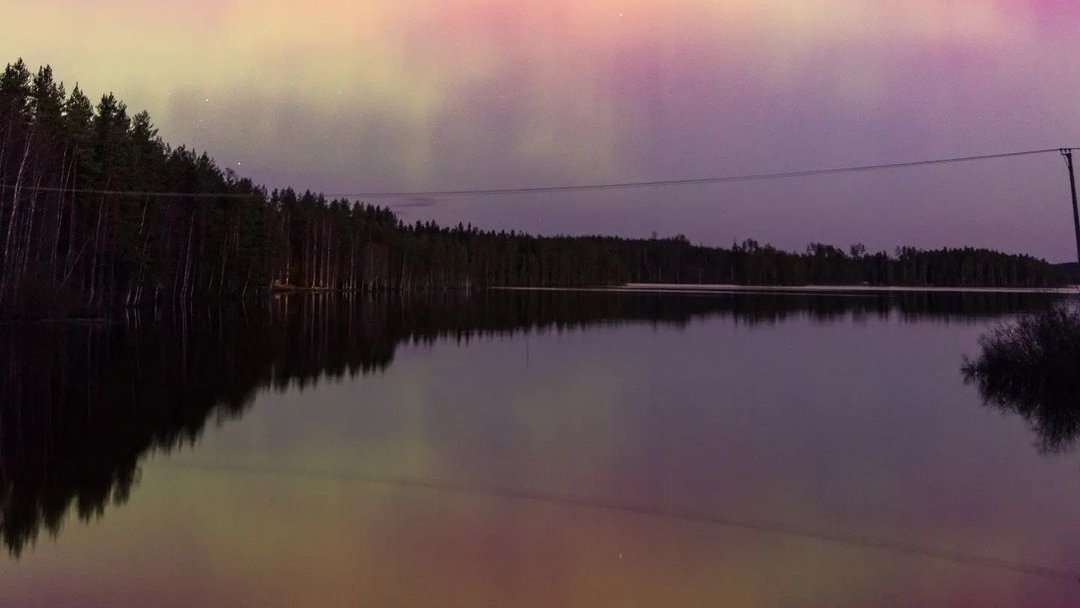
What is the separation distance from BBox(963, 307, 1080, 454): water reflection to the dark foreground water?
901 mm

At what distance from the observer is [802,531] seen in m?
8.38

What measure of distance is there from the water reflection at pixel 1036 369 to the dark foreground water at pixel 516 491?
2.96 feet

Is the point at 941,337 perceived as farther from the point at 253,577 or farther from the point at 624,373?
the point at 253,577

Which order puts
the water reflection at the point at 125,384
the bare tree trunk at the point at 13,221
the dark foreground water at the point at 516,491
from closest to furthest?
the dark foreground water at the point at 516,491
the water reflection at the point at 125,384
the bare tree trunk at the point at 13,221

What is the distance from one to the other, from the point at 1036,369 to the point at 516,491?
16.2 m

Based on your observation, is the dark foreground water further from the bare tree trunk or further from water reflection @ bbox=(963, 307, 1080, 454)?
the bare tree trunk

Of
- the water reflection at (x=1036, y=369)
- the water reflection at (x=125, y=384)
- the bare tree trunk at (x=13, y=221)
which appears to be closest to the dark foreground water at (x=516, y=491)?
the water reflection at (x=125, y=384)

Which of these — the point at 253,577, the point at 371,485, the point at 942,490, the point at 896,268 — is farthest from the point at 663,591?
the point at 896,268

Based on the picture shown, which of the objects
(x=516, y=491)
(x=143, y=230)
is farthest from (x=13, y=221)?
(x=516, y=491)

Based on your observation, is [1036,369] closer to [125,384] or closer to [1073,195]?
[1073,195]

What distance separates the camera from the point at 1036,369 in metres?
21.2

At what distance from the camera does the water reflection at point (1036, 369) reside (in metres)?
17.7

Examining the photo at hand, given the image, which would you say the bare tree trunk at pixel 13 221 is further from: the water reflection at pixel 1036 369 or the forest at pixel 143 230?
the water reflection at pixel 1036 369

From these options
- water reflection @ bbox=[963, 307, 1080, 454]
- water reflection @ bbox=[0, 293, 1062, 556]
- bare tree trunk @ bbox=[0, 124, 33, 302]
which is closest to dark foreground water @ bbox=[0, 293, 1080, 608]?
water reflection @ bbox=[0, 293, 1062, 556]
